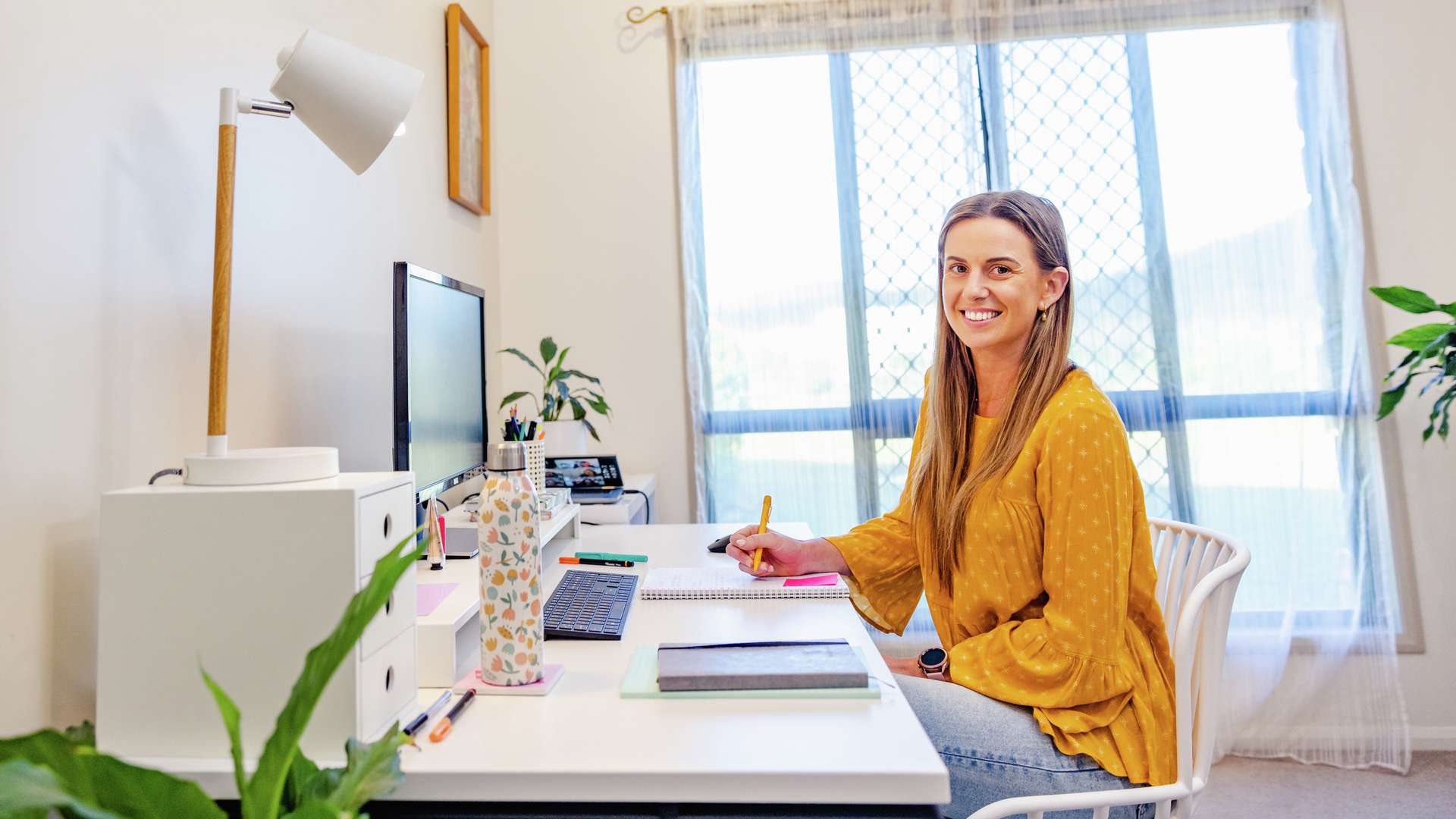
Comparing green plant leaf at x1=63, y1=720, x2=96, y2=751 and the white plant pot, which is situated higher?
the white plant pot

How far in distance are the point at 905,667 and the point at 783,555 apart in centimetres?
27

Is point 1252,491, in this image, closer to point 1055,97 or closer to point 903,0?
point 1055,97

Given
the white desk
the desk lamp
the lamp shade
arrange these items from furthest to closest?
1. the lamp shade
2. the desk lamp
3. the white desk

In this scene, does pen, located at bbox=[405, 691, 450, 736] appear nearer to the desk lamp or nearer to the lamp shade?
the desk lamp

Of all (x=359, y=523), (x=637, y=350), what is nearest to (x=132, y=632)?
(x=359, y=523)

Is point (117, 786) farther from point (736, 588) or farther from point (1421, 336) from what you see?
point (1421, 336)

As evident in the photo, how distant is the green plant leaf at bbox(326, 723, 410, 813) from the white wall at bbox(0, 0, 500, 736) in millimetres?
494

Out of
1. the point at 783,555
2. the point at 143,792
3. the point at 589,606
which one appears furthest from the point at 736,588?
the point at 143,792

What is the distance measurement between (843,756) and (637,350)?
1932 millimetres

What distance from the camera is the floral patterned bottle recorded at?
824mm

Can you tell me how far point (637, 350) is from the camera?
2486mm

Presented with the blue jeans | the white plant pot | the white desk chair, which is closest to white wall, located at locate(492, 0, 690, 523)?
the white plant pot

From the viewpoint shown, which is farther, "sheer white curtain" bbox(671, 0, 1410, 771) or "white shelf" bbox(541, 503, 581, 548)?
"sheer white curtain" bbox(671, 0, 1410, 771)

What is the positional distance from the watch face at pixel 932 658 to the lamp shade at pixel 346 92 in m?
1.09
